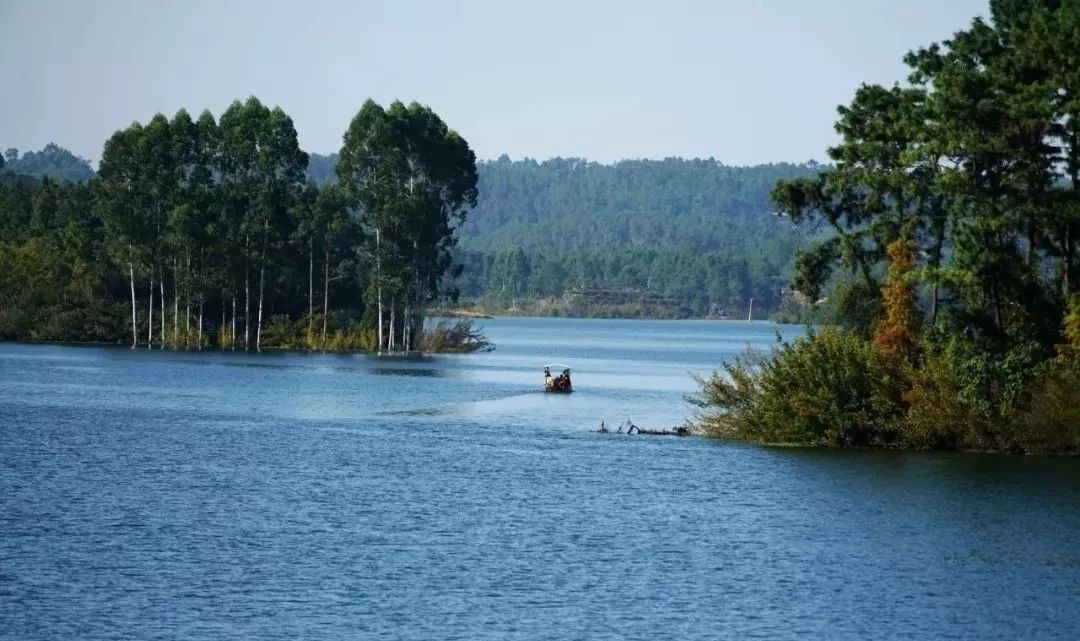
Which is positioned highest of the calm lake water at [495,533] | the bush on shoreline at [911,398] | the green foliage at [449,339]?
the green foliage at [449,339]

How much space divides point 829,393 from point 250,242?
218ft

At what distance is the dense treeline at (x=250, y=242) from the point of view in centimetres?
11050

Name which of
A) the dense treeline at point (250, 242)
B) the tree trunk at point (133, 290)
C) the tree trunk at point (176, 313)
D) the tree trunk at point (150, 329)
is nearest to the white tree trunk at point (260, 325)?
the dense treeline at point (250, 242)

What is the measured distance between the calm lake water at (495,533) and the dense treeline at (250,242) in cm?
4448

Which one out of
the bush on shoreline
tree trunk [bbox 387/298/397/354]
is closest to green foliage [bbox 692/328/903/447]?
the bush on shoreline

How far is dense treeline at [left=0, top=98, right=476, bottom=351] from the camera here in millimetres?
110500

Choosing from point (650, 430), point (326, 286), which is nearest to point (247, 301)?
point (326, 286)

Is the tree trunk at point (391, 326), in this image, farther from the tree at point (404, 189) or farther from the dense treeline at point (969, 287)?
the dense treeline at point (969, 287)

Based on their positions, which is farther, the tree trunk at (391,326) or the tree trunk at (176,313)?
the tree trunk at (176,313)

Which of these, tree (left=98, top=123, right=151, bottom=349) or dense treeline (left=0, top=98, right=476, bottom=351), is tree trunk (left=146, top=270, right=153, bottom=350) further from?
tree (left=98, top=123, right=151, bottom=349)

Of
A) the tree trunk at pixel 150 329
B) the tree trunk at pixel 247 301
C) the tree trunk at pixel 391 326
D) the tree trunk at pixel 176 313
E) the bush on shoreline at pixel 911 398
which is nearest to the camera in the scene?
the bush on shoreline at pixel 911 398

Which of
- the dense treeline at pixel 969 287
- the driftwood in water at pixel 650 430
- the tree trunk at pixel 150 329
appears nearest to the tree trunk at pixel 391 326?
the tree trunk at pixel 150 329

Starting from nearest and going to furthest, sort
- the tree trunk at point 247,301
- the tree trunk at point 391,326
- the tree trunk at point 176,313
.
→ the tree trunk at point 247,301
the tree trunk at point 391,326
the tree trunk at point 176,313

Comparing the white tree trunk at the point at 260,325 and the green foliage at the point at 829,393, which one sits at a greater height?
the white tree trunk at the point at 260,325
